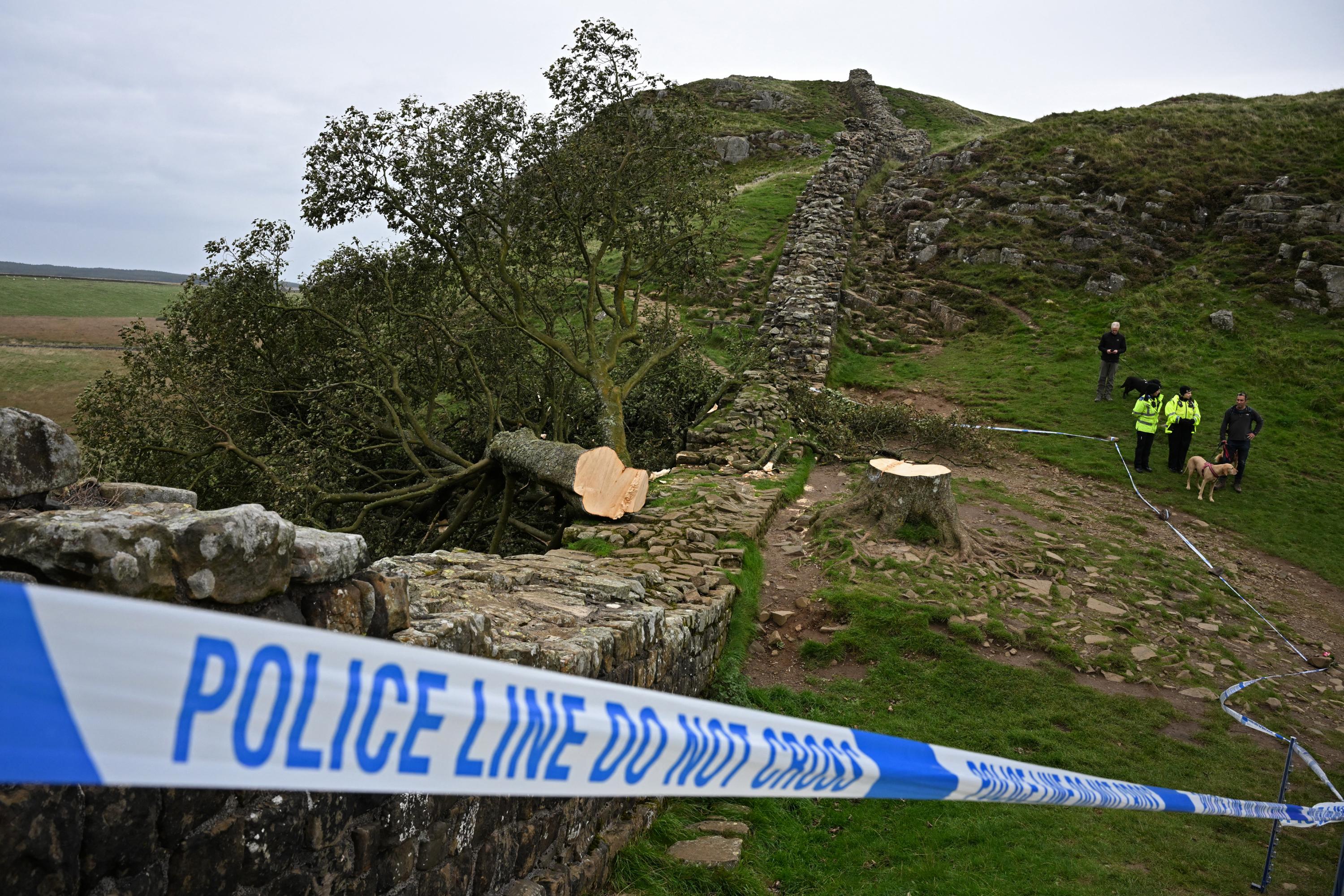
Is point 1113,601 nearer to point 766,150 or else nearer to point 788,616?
point 788,616

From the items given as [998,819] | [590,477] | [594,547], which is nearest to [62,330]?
[590,477]

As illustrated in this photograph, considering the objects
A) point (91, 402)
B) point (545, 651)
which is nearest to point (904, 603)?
point (545, 651)

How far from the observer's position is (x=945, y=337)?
68.9 ft

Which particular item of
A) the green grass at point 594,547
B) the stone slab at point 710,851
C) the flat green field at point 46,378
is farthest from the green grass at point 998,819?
the flat green field at point 46,378

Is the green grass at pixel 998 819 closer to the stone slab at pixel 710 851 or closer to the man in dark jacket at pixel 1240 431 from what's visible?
the stone slab at pixel 710 851

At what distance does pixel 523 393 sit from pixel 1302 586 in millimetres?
11810

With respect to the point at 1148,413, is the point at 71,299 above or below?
above

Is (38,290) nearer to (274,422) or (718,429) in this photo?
(274,422)

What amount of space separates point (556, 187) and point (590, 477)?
4.88 m

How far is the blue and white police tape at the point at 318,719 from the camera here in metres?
1.25

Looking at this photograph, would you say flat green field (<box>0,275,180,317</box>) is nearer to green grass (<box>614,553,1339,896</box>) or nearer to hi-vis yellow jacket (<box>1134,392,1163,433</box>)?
green grass (<box>614,553,1339,896</box>)

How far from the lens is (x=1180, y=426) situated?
13.6 metres

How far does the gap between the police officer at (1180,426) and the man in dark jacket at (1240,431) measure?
52 centimetres

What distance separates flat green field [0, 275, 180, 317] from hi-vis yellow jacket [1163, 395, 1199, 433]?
17.0 meters
